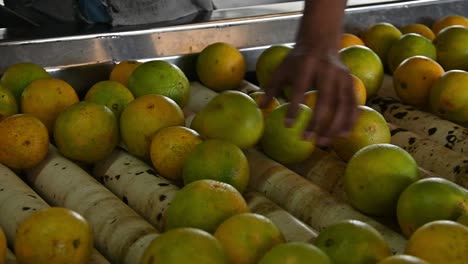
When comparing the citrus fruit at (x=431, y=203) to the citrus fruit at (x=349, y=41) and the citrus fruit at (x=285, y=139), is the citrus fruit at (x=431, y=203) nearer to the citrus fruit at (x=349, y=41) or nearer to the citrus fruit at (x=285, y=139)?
the citrus fruit at (x=285, y=139)

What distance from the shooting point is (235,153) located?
1554 millimetres

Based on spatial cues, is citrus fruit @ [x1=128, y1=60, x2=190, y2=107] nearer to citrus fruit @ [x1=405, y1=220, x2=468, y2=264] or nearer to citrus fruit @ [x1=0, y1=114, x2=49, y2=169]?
citrus fruit @ [x1=0, y1=114, x2=49, y2=169]

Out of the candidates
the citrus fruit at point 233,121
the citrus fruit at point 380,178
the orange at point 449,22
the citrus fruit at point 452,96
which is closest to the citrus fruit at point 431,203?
the citrus fruit at point 380,178

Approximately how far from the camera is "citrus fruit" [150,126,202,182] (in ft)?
5.32

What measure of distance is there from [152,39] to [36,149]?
0.58 m

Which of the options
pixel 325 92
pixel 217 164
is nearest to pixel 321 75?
pixel 325 92

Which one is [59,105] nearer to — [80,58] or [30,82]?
[30,82]

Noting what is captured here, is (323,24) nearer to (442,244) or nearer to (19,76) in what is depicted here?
(442,244)

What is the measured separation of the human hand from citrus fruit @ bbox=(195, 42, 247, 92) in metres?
0.95

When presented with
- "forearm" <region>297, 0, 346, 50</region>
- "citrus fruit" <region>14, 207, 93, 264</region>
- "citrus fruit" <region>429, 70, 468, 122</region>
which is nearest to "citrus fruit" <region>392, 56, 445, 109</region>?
"citrus fruit" <region>429, 70, 468, 122</region>

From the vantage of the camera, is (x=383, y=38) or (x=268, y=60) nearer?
(x=268, y=60)

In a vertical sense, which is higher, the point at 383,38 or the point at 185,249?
the point at 185,249

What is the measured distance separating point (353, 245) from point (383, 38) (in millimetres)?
1143

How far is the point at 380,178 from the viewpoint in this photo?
58.9 inches
